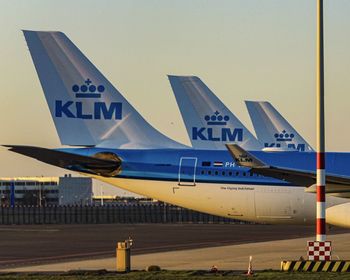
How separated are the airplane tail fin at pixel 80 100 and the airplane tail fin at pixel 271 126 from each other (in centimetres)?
2860

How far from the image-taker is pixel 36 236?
57.9 m

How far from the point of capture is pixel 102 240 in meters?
53.4

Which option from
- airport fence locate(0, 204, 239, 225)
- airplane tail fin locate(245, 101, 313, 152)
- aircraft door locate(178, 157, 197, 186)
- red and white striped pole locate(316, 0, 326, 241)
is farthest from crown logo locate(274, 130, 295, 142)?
red and white striped pole locate(316, 0, 326, 241)

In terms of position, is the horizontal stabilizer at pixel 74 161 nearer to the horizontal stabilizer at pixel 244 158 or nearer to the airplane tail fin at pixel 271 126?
the horizontal stabilizer at pixel 244 158

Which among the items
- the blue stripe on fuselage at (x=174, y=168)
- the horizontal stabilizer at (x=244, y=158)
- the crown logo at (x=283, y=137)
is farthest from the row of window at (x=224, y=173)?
the crown logo at (x=283, y=137)

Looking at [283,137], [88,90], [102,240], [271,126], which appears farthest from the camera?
[271,126]

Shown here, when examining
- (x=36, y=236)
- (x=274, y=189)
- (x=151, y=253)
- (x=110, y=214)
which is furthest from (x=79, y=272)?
(x=110, y=214)

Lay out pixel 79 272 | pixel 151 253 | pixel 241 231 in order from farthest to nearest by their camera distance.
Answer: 1. pixel 241 231
2. pixel 151 253
3. pixel 79 272

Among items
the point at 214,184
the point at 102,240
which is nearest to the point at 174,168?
the point at 214,184

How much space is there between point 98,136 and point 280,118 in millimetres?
31950

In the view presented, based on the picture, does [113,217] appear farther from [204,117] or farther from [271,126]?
[204,117]

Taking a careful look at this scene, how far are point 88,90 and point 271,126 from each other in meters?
31.2

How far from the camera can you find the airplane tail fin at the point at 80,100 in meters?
45.0

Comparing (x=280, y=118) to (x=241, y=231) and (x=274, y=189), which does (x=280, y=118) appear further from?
(x=274, y=189)
